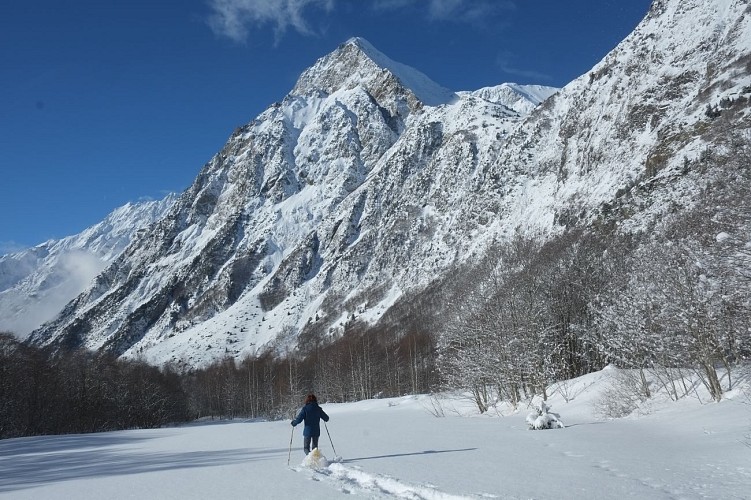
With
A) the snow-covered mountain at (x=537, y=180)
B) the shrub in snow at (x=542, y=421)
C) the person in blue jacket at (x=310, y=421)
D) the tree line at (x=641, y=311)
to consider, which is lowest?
the shrub in snow at (x=542, y=421)

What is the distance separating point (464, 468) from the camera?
11.0 meters

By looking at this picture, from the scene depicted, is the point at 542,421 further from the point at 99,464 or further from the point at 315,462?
the point at 99,464

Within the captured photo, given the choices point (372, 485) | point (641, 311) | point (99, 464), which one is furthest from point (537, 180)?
point (372, 485)

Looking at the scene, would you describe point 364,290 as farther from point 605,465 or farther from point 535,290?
point 605,465

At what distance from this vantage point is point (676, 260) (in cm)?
2239

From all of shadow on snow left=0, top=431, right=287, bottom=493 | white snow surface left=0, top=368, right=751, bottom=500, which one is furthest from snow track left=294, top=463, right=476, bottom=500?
shadow on snow left=0, top=431, right=287, bottom=493

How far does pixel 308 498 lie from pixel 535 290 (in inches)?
1206

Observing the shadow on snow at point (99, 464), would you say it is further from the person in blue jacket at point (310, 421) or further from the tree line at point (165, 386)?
the tree line at point (165, 386)

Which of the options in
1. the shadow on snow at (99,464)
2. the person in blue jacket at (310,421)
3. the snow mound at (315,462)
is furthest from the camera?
the person in blue jacket at (310,421)

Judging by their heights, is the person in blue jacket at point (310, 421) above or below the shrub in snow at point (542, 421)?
above

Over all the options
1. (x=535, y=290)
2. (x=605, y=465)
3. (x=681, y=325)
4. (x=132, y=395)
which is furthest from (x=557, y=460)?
(x=132, y=395)

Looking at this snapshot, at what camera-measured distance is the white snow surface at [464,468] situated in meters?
8.75

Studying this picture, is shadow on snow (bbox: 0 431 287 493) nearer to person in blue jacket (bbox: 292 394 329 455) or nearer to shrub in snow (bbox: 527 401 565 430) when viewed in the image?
person in blue jacket (bbox: 292 394 329 455)

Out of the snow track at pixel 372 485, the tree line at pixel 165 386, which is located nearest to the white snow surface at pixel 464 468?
the snow track at pixel 372 485
